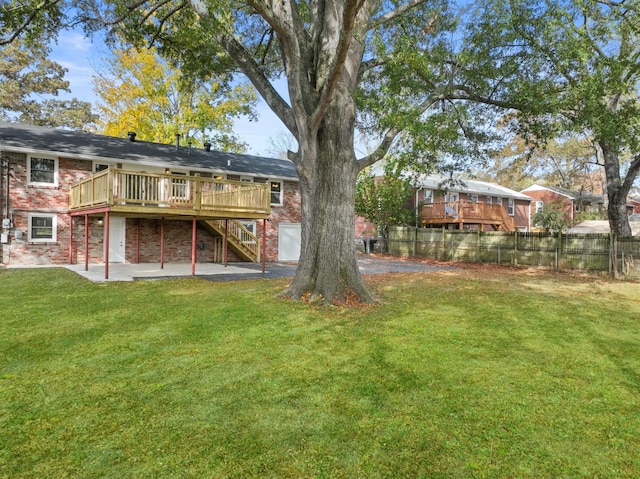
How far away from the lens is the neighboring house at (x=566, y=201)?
117 feet

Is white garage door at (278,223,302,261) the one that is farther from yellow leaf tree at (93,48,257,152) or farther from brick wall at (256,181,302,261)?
yellow leaf tree at (93,48,257,152)

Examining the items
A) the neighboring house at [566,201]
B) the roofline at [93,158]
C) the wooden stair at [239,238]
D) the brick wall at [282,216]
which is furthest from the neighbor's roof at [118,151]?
the neighboring house at [566,201]

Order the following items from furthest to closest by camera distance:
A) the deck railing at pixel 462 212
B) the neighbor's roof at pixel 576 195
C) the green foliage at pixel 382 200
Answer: the neighbor's roof at pixel 576 195, the deck railing at pixel 462 212, the green foliage at pixel 382 200

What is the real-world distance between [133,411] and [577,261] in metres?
17.8

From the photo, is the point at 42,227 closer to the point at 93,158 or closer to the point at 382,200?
the point at 93,158

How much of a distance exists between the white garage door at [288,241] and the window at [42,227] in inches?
385

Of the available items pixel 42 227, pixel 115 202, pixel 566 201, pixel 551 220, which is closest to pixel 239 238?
pixel 115 202

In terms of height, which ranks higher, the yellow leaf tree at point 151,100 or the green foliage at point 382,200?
the yellow leaf tree at point 151,100

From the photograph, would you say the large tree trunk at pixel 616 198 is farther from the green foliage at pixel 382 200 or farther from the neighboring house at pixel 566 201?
the neighboring house at pixel 566 201

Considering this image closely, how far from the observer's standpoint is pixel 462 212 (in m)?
25.2

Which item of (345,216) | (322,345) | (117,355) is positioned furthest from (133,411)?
(345,216)

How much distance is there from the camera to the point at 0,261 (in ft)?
47.4

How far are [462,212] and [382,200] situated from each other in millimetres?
5139

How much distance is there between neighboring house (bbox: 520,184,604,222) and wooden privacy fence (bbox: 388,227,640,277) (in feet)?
60.0
